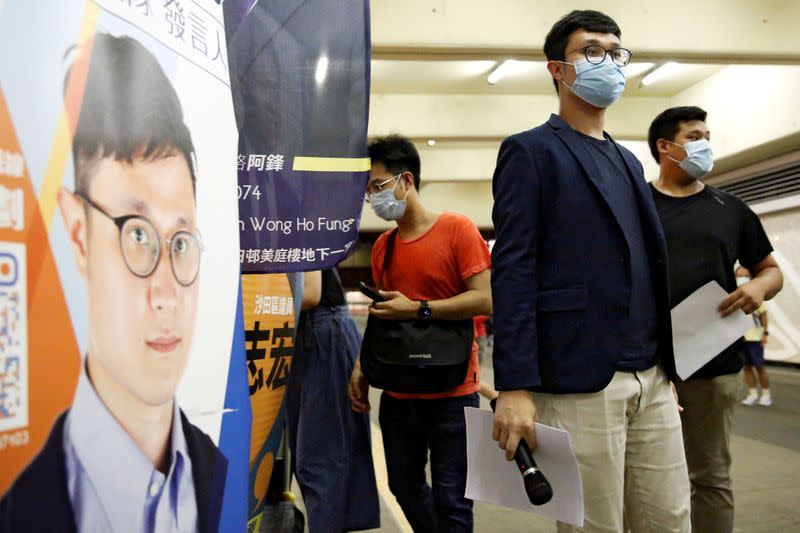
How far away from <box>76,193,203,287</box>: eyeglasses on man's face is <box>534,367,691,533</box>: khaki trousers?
0.83m

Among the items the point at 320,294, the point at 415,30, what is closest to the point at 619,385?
the point at 320,294

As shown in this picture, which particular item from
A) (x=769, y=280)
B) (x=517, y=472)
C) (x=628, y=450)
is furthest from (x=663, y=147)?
(x=517, y=472)

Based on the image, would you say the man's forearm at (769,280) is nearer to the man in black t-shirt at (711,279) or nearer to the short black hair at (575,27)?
the man in black t-shirt at (711,279)

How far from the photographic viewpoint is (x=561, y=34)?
1.64 meters

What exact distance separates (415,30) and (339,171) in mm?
4278

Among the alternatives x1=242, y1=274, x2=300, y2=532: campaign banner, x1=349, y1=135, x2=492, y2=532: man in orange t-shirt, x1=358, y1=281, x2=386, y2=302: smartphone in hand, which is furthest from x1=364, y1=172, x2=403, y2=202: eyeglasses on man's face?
x1=242, y1=274, x2=300, y2=532: campaign banner

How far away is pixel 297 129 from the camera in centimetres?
147

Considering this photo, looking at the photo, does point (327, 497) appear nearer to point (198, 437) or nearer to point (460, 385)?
point (460, 385)

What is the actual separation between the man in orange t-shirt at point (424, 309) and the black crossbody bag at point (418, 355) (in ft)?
0.12

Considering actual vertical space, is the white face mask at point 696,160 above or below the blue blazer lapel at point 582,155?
above

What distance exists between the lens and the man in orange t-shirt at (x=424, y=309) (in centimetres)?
204

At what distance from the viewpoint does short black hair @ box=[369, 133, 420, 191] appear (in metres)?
2.31

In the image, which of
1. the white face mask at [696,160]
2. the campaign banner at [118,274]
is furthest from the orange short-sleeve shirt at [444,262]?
the campaign banner at [118,274]

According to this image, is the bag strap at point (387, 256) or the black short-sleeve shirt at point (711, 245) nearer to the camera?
the black short-sleeve shirt at point (711, 245)
